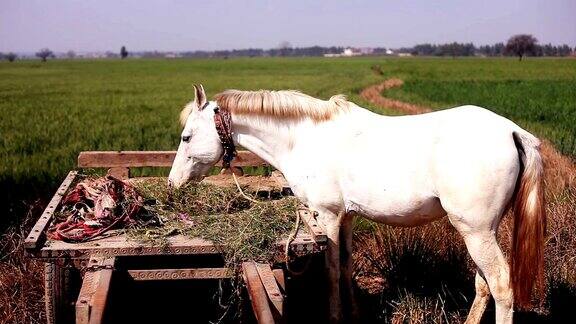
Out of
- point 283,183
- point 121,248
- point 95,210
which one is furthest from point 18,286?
point 283,183

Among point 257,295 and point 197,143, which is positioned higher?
point 197,143

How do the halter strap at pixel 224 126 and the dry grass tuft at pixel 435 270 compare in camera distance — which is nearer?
the halter strap at pixel 224 126

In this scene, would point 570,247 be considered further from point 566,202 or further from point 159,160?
point 159,160

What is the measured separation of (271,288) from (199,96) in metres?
1.91

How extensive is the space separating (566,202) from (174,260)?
13.4 feet

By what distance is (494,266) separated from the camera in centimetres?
373

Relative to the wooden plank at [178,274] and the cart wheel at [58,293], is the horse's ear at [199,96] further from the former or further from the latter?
the cart wheel at [58,293]

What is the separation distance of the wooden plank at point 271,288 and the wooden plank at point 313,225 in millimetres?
380

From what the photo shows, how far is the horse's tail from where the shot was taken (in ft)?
12.1

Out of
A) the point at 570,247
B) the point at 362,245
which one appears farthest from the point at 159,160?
the point at 570,247

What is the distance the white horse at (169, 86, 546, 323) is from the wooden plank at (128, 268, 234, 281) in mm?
965

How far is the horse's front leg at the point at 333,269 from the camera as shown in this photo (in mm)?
4293

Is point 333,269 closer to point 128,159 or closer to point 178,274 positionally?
point 178,274

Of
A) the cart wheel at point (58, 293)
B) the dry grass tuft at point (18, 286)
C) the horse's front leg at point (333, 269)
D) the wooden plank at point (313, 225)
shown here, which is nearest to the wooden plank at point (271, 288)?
the wooden plank at point (313, 225)
